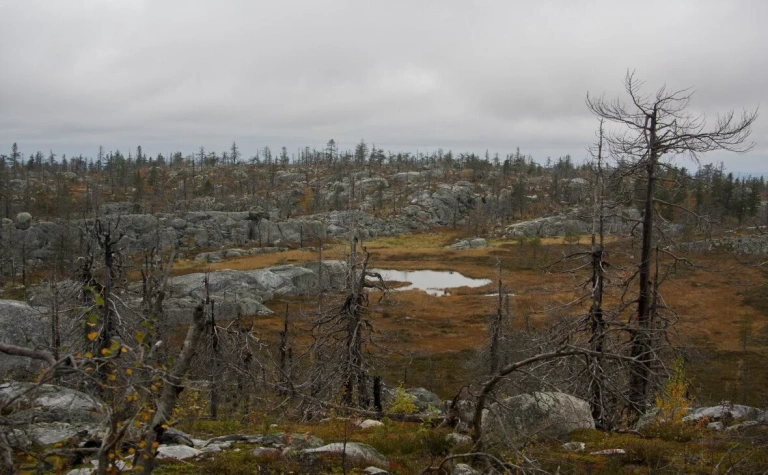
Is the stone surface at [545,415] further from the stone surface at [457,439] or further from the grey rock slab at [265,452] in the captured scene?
the grey rock slab at [265,452]

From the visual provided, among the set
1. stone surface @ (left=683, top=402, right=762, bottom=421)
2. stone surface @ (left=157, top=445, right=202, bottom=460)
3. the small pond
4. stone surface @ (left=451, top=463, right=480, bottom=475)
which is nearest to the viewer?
stone surface @ (left=451, top=463, right=480, bottom=475)

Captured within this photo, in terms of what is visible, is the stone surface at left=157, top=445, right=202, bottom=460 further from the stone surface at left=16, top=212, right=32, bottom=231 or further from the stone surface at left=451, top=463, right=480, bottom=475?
the stone surface at left=16, top=212, right=32, bottom=231

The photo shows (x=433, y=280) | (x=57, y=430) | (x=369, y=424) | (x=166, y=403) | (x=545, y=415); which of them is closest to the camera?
(x=166, y=403)

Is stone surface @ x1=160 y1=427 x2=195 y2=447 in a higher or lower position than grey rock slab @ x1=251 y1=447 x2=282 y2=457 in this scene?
lower

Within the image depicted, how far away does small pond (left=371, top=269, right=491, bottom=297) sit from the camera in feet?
190

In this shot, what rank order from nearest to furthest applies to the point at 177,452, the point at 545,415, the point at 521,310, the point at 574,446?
the point at 177,452
the point at 574,446
the point at 545,415
the point at 521,310

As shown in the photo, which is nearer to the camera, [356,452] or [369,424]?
[356,452]

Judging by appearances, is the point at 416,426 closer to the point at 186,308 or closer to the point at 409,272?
the point at 186,308

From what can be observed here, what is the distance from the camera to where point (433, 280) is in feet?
207

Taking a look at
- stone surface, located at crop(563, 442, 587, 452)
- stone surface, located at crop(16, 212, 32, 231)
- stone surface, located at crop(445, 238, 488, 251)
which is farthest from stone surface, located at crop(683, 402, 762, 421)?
stone surface, located at crop(16, 212, 32, 231)

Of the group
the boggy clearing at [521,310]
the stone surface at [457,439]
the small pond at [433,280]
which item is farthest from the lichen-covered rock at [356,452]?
the small pond at [433,280]

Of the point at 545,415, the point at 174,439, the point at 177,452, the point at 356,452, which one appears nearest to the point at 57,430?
the point at 174,439

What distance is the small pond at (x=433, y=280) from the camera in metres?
58.0

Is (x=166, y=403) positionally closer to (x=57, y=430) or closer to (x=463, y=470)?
(x=463, y=470)
